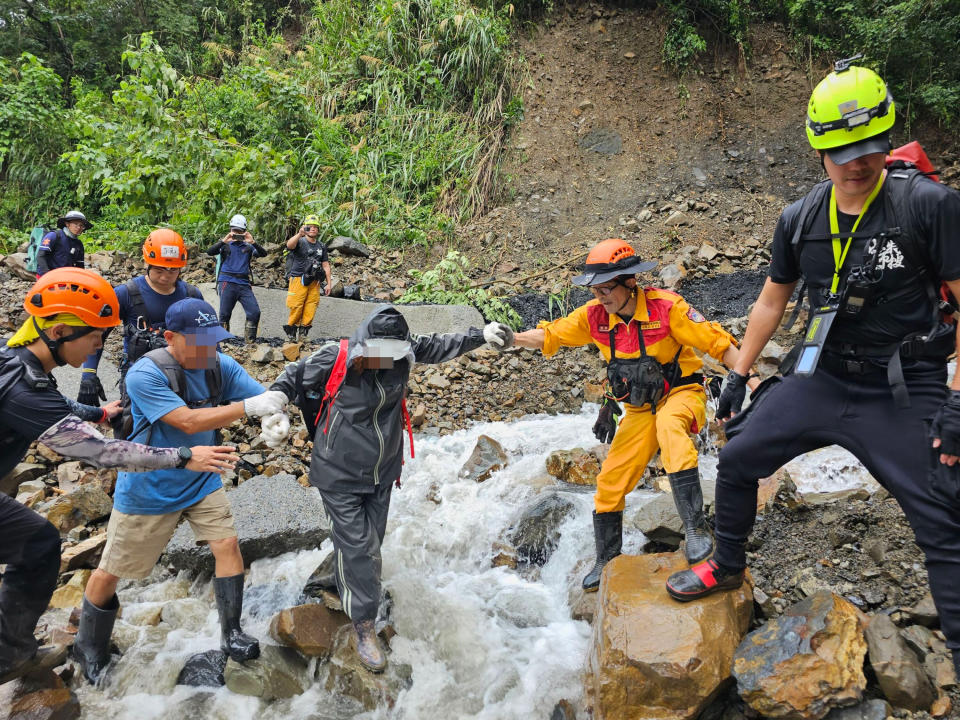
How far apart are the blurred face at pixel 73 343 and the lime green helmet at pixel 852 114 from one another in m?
3.01

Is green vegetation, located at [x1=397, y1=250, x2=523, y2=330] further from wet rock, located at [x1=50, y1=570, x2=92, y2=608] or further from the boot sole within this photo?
the boot sole

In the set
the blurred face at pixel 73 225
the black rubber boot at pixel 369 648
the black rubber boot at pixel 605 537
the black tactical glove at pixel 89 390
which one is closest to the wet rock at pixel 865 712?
the black rubber boot at pixel 605 537

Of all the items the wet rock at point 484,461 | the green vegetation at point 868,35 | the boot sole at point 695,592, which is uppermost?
the green vegetation at point 868,35

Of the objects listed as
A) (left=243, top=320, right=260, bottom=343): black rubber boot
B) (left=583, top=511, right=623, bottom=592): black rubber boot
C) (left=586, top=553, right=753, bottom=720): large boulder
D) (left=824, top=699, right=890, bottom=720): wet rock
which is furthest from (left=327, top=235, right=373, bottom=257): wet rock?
(left=824, top=699, right=890, bottom=720): wet rock

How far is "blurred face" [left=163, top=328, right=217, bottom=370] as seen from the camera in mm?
3119

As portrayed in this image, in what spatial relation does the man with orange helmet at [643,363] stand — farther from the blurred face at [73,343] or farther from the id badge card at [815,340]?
the blurred face at [73,343]

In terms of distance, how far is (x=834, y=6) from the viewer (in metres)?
11.8

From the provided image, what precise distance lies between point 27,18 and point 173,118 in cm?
914

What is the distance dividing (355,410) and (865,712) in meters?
2.57

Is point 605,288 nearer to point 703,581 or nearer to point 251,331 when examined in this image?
point 703,581

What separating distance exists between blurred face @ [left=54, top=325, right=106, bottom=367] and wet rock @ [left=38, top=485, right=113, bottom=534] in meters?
2.67

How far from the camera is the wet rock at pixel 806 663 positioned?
258cm

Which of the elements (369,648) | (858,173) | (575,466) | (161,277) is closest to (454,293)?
(575,466)

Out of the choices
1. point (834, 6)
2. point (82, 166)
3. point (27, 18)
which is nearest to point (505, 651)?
point (834, 6)
